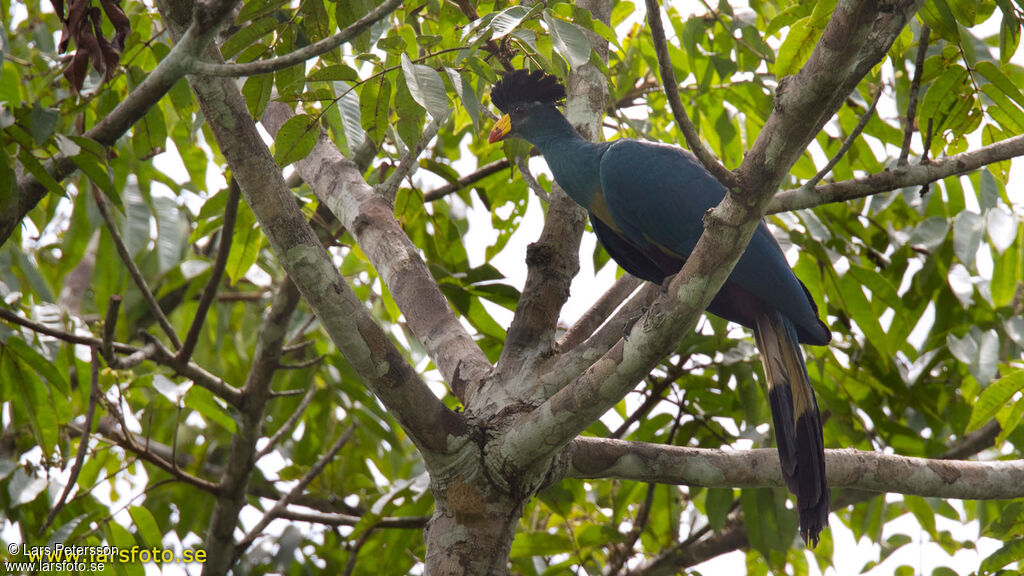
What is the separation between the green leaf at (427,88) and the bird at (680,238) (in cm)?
105

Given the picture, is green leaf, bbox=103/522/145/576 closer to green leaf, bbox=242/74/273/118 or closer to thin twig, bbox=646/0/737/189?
green leaf, bbox=242/74/273/118

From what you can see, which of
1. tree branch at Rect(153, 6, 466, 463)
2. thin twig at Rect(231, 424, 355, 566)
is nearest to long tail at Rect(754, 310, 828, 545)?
tree branch at Rect(153, 6, 466, 463)

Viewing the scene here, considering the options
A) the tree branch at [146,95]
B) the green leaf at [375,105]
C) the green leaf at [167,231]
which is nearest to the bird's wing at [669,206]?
the green leaf at [375,105]

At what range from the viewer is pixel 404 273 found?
2885 mm

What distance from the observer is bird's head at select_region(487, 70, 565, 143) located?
3.56 m

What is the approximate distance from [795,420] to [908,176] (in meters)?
0.86

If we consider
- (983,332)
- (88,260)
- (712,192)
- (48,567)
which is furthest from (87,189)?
(983,332)

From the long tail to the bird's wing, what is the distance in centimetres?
9

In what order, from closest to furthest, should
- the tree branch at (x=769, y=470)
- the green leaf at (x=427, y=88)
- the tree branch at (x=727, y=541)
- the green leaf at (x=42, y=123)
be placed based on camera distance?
the green leaf at (x=427, y=88) < the green leaf at (x=42, y=123) < the tree branch at (x=769, y=470) < the tree branch at (x=727, y=541)

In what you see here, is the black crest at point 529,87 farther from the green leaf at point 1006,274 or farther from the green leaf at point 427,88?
the green leaf at point 1006,274

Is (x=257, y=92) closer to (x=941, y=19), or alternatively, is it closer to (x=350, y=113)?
(x=350, y=113)

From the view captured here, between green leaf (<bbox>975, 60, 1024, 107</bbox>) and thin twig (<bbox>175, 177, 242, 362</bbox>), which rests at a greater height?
thin twig (<bbox>175, 177, 242, 362</bbox>)

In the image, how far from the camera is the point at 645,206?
316cm

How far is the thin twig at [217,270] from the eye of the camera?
9.58 ft
